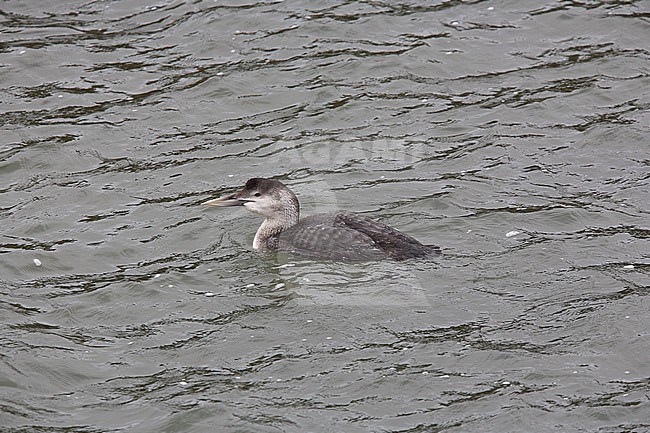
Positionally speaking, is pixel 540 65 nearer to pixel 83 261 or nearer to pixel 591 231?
pixel 591 231

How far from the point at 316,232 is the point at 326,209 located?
1.05 meters

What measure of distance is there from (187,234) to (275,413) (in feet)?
10.6

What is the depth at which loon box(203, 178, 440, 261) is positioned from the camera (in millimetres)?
9781

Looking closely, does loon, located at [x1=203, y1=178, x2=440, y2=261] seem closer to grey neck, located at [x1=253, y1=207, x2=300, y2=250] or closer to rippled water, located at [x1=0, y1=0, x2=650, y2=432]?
grey neck, located at [x1=253, y1=207, x2=300, y2=250]

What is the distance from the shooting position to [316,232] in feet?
33.2

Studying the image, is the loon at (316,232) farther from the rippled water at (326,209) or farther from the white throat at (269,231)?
the rippled water at (326,209)

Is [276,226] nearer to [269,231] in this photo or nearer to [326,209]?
[269,231]

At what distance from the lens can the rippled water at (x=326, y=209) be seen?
313 inches

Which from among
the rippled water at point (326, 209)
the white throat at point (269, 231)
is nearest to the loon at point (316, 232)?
the white throat at point (269, 231)

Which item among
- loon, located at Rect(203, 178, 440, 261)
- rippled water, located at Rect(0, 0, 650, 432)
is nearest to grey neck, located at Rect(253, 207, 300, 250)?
loon, located at Rect(203, 178, 440, 261)

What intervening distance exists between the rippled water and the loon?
140 mm

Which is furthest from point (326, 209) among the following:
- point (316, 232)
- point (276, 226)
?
point (316, 232)

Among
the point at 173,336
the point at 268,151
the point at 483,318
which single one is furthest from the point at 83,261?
the point at 483,318

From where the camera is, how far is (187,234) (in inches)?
416
